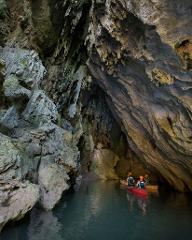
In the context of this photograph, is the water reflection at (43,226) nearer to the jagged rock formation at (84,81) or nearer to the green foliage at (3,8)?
the jagged rock formation at (84,81)

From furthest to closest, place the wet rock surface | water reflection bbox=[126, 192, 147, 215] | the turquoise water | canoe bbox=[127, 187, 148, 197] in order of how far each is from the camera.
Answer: canoe bbox=[127, 187, 148, 197] → water reflection bbox=[126, 192, 147, 215] → the wet rock surface → the turquoise water

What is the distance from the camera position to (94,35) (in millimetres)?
16766

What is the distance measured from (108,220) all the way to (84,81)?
1128 centimetres

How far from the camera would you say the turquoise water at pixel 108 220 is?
38.9 ft

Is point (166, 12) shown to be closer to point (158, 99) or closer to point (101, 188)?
point (158, 99)

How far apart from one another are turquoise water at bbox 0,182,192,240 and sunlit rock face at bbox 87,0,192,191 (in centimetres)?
243

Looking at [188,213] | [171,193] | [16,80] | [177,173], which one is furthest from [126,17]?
[171,193]

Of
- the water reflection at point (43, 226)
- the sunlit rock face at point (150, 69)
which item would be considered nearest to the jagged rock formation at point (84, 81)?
the sunlit rock face at point (150, 69)

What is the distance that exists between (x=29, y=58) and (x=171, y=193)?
11.7 meters

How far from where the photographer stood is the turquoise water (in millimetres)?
11852

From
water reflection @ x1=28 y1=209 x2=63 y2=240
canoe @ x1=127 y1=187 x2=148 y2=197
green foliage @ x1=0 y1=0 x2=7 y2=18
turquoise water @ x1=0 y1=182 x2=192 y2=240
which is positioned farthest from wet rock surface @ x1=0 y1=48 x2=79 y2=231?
canoe @ x1=127 y1=187 x2=148 y2=197

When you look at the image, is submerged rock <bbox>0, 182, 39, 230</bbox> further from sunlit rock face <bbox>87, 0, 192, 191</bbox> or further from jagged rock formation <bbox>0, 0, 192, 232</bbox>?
sunlit rock face <bbox>87, 0, 192, 191</bbox>

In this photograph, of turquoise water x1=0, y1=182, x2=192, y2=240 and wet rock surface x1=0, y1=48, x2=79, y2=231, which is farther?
wet rock surface x1=0, y1=48, x2=79, y2=231

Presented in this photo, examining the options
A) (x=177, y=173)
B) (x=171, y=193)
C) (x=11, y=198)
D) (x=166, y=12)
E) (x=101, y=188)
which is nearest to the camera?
(x=166, y=12)
